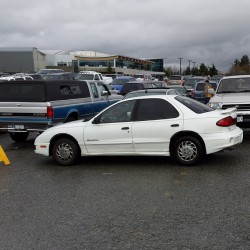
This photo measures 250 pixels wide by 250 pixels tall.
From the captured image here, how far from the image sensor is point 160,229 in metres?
4.90

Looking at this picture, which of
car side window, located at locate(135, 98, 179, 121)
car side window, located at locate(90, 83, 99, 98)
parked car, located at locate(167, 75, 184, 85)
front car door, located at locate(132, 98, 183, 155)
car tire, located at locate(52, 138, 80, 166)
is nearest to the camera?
front car door, located at locate(132, 98, 183, 155)

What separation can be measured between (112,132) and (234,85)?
6.01 metres

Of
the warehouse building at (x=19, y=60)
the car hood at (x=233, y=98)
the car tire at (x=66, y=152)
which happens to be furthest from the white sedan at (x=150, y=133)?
the warehouse building at (x=19, y=60)

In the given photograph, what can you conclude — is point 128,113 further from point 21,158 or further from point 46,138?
point 21,158

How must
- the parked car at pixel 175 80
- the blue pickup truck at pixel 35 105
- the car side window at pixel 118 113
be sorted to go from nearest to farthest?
the car side window at pixel 118 113, the blue pickup truck at pixel 35 105, the parked car at pixel 175 80

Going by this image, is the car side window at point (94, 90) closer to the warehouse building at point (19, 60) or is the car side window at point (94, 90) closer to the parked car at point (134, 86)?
the parked car at point (134, 86)

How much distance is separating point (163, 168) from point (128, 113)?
1.40 m

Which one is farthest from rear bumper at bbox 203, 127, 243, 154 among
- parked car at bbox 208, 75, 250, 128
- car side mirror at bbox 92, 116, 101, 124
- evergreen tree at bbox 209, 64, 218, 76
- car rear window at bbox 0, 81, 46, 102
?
evergreen tree at bbox 209, 64, 218, 76

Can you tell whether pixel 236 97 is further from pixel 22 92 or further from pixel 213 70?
pixel 213 70

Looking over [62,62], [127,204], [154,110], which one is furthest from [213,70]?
[127,204]

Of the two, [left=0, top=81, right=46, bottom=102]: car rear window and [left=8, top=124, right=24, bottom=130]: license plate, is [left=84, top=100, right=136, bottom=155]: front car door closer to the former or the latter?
[left=0, top=81, right=46, bottom=102]: car rear window

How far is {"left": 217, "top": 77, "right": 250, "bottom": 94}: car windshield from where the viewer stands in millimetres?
12641

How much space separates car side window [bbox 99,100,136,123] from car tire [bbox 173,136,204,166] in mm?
1256

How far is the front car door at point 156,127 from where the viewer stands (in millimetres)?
8164
